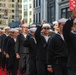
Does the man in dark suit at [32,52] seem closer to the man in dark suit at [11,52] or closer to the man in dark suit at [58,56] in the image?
the man in dark suit at [11,52]

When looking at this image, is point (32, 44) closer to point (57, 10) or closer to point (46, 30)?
point (46, 30)

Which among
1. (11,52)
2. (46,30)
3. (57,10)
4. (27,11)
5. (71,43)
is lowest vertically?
(11,52)

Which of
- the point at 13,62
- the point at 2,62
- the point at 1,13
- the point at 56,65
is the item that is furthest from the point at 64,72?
the point at 1,13

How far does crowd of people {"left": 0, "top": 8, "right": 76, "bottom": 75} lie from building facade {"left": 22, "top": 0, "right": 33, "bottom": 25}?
117 m

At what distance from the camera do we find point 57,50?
8.62 m

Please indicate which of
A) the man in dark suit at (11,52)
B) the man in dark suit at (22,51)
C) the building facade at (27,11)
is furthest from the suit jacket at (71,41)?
the building facade at (27,11)

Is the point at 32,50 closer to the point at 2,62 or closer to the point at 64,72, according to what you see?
the point at 64,72

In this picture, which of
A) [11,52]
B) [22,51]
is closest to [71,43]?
[22,51]

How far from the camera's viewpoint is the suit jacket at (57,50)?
8.55 m

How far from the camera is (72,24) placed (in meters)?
7.19

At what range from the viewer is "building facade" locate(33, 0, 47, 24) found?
153 ft

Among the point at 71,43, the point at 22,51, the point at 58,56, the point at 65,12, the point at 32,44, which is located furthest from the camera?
the point at 65,12

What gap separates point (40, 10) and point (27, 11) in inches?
3307

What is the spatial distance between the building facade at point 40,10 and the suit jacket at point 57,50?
3702 centimetres
